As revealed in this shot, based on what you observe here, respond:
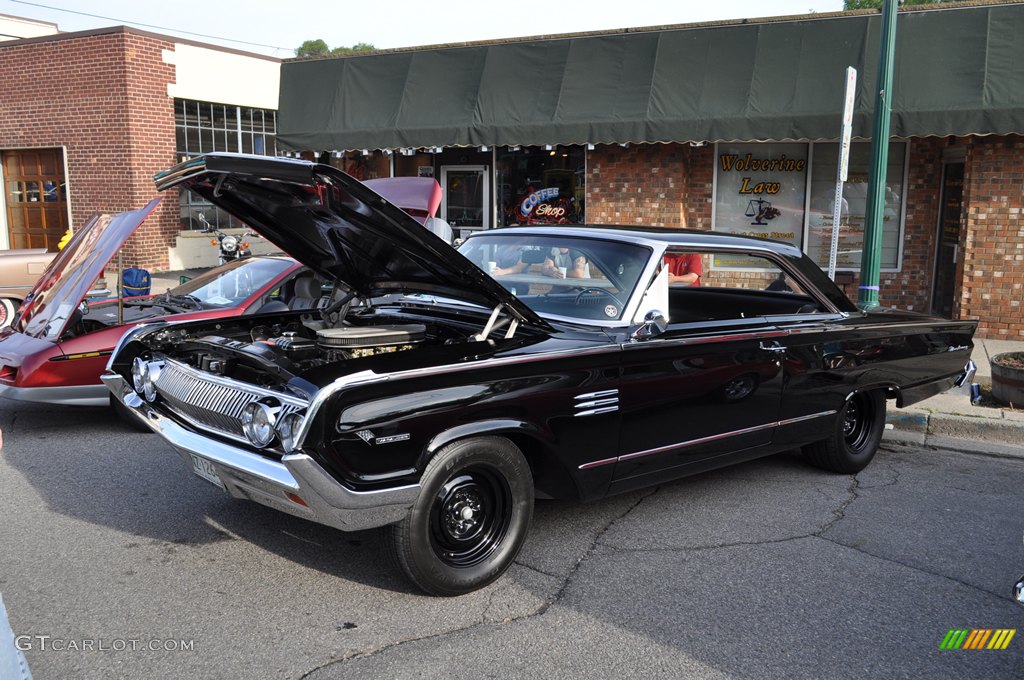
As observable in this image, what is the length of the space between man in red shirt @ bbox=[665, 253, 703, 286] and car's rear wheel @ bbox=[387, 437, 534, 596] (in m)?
1.66

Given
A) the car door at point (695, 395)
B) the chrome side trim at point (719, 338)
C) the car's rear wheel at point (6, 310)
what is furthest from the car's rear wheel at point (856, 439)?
the car's rear wheel at point (6, 310)

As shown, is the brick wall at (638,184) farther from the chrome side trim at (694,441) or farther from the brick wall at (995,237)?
the chrome side trim at (694,441)

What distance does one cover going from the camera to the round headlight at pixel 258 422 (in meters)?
3.55

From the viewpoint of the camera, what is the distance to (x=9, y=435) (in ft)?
21.4

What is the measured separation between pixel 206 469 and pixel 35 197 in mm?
16989

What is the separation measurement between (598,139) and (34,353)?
25.6ft

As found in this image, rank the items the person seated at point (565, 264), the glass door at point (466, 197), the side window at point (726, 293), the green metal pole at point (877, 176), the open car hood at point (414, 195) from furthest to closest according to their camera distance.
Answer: the glass door at point (466, 197)
the open car hood at point (414, 195)
the green metal pole at point (877, 176)
the side window at point (726, 293)
the person seated at point (565, 264)

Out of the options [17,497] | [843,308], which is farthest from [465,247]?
[17,497]

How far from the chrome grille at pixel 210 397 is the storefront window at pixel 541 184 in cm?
947

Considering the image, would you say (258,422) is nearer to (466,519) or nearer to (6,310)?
(466,519)

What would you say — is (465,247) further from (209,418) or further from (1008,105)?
(1008,105)

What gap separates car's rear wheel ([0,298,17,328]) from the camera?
1049 cm

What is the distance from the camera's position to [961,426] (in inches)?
282

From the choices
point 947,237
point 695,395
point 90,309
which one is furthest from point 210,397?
point 947,237
